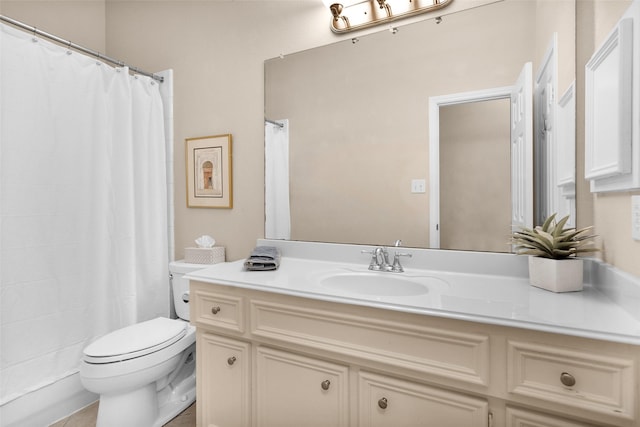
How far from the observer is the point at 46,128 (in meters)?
1.77

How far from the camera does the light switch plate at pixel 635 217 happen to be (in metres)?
0.90

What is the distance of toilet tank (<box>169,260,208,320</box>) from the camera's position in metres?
2.12

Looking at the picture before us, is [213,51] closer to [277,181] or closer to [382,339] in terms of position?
[277,181]

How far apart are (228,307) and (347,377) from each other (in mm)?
554

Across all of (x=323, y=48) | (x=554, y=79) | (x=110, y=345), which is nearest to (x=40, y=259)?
(x=110, y=345)

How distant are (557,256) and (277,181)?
4.49 feet

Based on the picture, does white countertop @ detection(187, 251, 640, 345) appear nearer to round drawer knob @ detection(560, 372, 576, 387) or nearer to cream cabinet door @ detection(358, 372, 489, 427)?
round drawer knob @ detection(560, 372, 576, 387)

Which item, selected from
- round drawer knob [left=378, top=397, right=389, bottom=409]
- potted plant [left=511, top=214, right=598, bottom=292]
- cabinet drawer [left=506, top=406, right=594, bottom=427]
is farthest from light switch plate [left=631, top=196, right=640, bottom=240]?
round drawer knob [left=378, top=397, right=389, bottom=409]

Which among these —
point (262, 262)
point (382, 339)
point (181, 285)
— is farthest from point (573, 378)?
point (181, 285)

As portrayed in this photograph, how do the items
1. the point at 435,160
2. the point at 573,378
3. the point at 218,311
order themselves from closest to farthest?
the point at 573,378
the point at 218,311
the point at 435,160

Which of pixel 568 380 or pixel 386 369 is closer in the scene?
pixel 568 380

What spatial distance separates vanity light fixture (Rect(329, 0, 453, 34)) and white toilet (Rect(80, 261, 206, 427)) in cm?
177

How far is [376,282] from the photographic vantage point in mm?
1520

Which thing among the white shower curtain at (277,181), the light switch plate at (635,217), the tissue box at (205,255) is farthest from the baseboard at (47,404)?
the light switch plate at (635,217)
